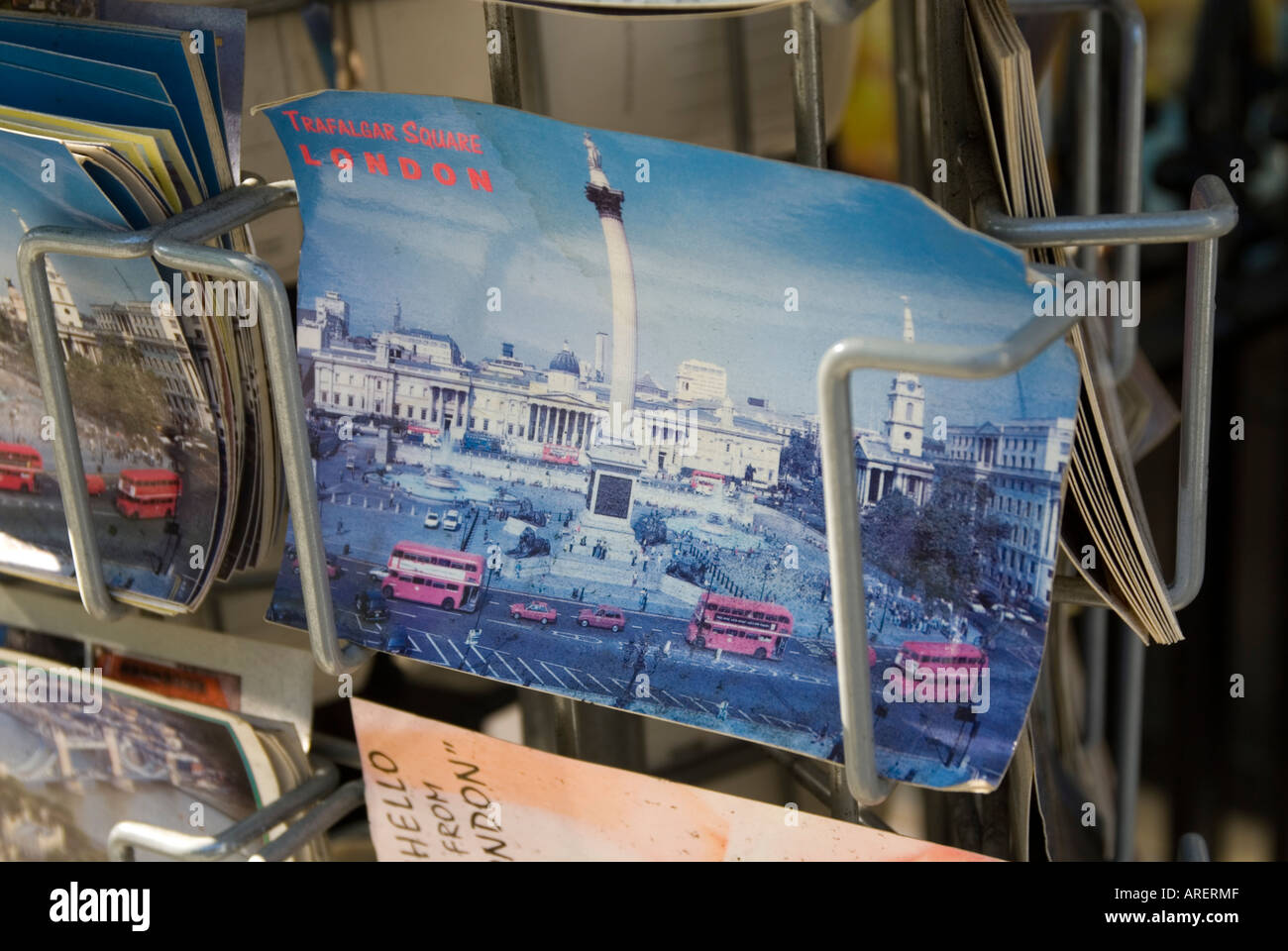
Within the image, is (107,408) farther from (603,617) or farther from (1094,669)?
(1094,669)

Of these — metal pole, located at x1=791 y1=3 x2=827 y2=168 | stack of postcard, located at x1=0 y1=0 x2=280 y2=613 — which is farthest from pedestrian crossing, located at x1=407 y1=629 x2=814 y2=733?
metal pole, located at x1=791 y1=3 x2=827 y2=168

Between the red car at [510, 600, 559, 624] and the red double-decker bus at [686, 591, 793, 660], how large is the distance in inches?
2.6

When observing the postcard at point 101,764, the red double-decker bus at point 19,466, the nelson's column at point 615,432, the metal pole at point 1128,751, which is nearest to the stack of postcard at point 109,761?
the postcard at point 101,764

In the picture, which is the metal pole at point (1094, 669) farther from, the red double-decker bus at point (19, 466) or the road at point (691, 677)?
the red double-decker bus at point (19, 466)

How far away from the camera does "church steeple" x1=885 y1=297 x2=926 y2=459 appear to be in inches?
18.9

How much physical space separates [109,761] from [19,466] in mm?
189

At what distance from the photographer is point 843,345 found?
40 centimetres

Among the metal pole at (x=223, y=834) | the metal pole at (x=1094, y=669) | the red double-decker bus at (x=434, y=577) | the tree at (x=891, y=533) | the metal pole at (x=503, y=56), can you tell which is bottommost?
the metal pole at (x=1094, y=669)

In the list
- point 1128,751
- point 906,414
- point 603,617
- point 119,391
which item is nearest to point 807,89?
point 906,414

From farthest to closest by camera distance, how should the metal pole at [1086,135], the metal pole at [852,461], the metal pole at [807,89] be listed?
the metal pole at [1086,135] < the metal pole at [807,89] < the metal pole at [852,461]

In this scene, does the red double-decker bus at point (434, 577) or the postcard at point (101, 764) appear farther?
the postcard at point (101, 764)

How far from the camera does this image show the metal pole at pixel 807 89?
1.61 ft

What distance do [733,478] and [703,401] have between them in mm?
36

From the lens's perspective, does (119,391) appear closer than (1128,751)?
Yes
